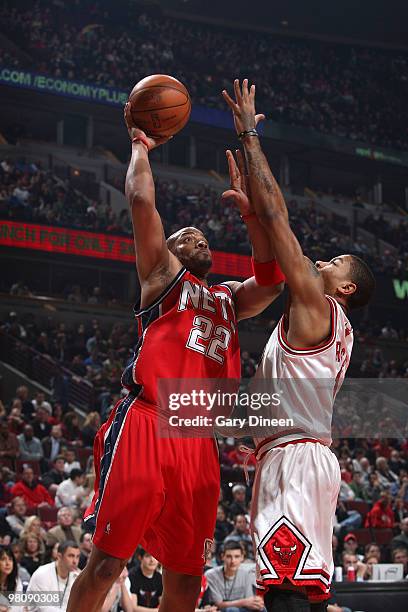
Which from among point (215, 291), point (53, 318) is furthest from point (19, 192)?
point (215, 291)

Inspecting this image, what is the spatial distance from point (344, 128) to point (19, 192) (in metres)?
14.2

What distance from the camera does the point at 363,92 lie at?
32.0 metres

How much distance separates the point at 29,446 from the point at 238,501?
10.2 ft

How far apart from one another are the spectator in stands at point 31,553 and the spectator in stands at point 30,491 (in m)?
1.88

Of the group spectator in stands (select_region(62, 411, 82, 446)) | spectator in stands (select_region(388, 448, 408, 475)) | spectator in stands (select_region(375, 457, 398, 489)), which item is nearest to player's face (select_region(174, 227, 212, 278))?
spectator in stands (select_region(62, 411, 82, 446))

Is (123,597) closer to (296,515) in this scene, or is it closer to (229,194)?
(296,515)

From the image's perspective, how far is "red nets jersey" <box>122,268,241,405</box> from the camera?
3.99m

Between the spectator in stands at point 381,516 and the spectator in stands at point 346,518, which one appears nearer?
the spectator in stands at point 346,518

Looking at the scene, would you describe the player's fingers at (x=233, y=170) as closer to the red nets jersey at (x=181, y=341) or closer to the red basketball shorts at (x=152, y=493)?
the red nets jersey at (x=181, y=341)

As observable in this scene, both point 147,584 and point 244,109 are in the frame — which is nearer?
point 244,109

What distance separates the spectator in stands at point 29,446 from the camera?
11703 millimetres

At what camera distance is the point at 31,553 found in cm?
827

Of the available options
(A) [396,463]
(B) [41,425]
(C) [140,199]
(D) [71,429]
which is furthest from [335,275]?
(A) [396,463]

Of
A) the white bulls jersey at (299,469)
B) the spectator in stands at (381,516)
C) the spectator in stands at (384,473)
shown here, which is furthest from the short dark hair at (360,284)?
the spectator in stands at (384,473)
